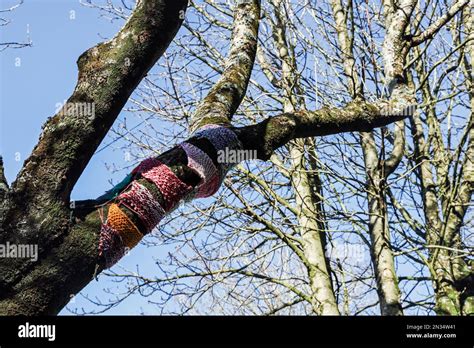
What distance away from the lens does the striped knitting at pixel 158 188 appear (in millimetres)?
2297

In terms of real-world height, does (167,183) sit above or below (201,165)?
below

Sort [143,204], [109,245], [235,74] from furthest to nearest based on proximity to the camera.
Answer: [235,74]
[143,204]
[109,245]

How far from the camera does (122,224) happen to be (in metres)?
2.32

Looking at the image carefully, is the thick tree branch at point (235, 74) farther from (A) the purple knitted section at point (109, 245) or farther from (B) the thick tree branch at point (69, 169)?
(A) the purple knitted section at point (109, 245)

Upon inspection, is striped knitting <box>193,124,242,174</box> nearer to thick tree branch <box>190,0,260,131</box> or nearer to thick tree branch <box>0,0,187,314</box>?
thick tree branch <box>190,0,260,131</box>

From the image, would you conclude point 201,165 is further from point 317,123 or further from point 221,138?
point 317,123

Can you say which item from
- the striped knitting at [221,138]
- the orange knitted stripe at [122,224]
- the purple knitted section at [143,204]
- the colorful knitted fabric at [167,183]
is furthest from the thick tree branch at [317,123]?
the orange knitted stripe at [122,224]

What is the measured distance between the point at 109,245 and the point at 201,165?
1.80 feet

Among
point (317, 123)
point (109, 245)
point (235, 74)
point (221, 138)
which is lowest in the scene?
point (109, 245)

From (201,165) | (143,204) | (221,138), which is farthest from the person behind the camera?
(221,138)

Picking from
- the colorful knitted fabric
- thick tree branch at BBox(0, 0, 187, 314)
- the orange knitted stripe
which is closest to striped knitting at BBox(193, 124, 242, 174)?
the colorful knitted fabric

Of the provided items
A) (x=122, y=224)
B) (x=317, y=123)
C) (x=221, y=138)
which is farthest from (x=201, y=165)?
(x=317, y=123)

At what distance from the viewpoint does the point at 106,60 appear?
2443 mm
